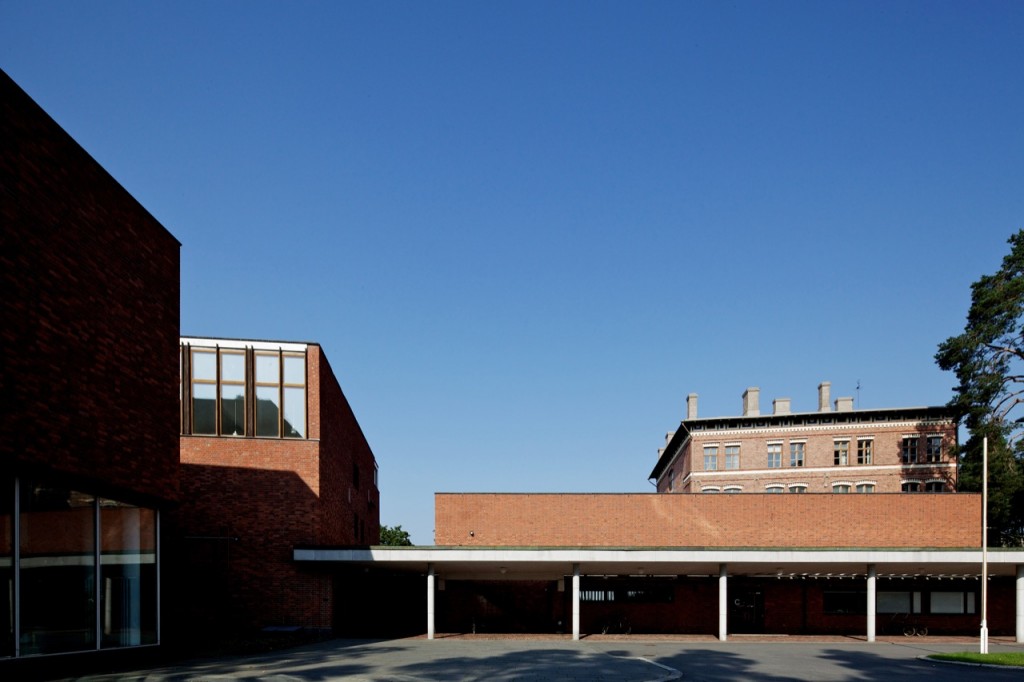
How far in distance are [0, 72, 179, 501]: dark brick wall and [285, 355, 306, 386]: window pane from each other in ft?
27.3

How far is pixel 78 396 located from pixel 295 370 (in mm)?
12466

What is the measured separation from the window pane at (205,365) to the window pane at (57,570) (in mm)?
11180

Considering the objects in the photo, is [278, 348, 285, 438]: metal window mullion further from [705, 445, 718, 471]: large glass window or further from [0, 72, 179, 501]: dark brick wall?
[705, 445, 718, 471]: large glass window

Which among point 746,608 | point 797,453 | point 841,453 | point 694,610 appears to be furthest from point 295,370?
point 841,453

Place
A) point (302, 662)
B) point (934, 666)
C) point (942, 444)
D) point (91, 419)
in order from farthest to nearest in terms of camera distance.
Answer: point (942, 444)
point (934, 666)
point (302, 662)
point (91, 419)

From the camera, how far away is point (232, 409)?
2555 centimetres

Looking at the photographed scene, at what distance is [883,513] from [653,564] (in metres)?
11.4

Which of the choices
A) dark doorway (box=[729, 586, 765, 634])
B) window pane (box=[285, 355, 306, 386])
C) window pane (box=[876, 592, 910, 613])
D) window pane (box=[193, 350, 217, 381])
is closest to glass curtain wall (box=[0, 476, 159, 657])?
window pane (box=[193, 350, 217, 381])

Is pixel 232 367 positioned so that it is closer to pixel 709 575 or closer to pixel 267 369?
pixel 267 369

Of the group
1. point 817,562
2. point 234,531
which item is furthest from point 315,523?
point 817,562

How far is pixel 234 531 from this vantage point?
977 inches

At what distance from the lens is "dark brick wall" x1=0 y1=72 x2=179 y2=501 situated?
39.9ft

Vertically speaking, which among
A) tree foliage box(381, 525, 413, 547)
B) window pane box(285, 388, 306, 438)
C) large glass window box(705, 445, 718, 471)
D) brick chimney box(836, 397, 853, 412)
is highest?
window pane box(285, 388, 306, 438)

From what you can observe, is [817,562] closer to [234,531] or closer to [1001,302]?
[234,531]
